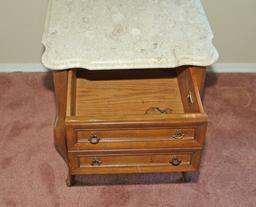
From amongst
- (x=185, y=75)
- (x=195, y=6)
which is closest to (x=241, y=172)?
(x=185, y=75)

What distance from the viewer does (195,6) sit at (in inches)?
52.0

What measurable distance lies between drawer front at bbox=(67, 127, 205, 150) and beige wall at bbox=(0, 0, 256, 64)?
734mm

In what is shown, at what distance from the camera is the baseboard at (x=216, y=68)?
6.16 feet

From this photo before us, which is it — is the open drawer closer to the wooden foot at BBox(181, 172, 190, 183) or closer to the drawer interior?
the drawer interior

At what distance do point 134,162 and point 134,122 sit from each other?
0.64 ft

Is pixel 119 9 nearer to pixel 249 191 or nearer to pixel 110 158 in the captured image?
pixel 110 158

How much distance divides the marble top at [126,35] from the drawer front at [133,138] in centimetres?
18

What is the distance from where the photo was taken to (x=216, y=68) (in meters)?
1.90

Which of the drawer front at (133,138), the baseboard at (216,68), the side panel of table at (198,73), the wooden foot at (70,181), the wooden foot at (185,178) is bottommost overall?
the wooden foot at (185,178)

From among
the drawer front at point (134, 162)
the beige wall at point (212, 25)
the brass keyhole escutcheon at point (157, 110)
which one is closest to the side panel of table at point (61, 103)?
the drawer front at point (134, 162)

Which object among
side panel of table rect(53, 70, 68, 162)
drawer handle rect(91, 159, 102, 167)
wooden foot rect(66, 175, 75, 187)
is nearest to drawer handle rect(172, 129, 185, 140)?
drawer handle rect(91, 159, 102, 167)

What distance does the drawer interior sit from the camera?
1.32 m

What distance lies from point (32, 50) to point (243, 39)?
0.91 meters

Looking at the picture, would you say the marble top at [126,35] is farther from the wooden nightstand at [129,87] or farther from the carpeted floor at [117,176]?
the carpeted floor at [117,176]
